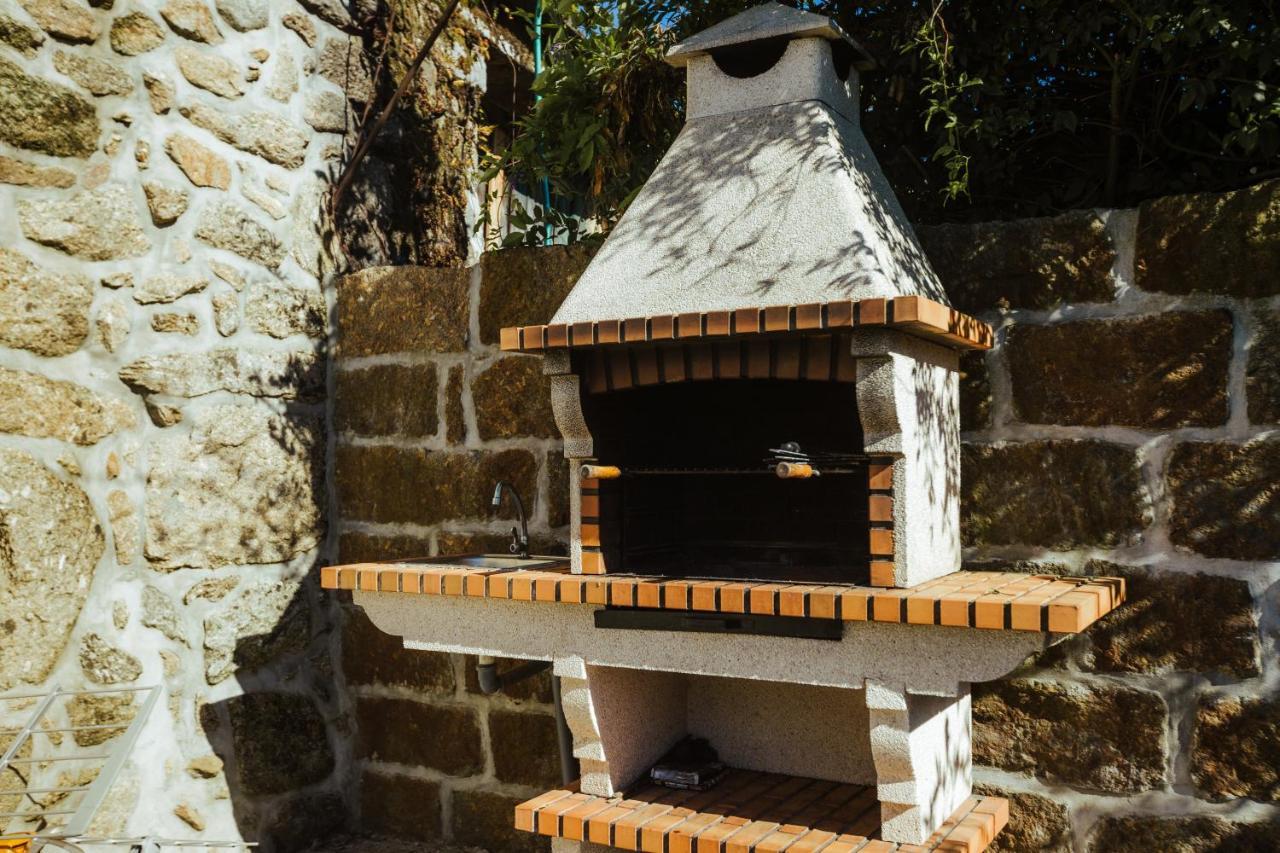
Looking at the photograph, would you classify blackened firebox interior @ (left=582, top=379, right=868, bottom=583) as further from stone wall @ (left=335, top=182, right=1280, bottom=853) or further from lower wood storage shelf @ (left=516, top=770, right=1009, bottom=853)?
lower wood storage shelf @ (left=516, top=770, right=1009, bottom=853)

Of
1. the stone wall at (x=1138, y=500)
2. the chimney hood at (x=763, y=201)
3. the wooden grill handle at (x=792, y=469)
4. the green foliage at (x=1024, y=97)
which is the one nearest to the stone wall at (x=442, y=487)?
the green foliage at (x=1024, y=97)

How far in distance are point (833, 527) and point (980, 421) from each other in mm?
471

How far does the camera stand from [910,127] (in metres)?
3.33

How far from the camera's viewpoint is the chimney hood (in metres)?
2.49

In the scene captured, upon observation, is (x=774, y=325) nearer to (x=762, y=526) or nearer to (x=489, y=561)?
(x=762, y=526)

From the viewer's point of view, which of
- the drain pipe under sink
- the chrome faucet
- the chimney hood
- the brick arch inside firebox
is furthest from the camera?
the chrome faucet

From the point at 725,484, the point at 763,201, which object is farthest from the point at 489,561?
A: the point at 763,201

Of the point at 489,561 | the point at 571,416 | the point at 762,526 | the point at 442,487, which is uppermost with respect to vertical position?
the point at 571,416

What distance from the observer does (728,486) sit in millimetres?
3129

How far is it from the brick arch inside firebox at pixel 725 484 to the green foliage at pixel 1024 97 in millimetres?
727

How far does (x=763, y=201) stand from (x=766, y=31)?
0.47 metres

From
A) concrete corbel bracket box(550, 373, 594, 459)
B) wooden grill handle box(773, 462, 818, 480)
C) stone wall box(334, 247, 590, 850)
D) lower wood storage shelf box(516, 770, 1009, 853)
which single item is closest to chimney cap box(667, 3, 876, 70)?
stone wall box(334, 247, 590, 850)

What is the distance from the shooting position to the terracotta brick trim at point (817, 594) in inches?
84.7

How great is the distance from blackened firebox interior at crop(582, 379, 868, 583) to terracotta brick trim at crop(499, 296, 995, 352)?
0.79 feet
